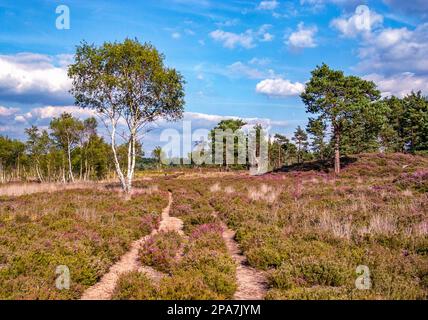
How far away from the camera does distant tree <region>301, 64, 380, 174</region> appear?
41.2 metres

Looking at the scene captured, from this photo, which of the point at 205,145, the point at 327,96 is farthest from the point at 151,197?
the point at 205,145

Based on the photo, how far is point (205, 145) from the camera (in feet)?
285

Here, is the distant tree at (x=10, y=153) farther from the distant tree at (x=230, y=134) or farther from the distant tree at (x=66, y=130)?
the distant tree at (x=230, y=134)

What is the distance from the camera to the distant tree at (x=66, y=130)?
59.2 meters

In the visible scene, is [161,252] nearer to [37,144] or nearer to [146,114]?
[146,114]

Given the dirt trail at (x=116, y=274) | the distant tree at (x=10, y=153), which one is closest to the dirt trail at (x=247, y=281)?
the dirt trail at (x=116, y=274)

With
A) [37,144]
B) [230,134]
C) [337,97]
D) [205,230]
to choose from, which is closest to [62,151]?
[37,144]

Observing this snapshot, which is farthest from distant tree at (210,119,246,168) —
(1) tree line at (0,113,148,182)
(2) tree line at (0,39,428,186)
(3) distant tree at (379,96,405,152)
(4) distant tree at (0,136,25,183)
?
(4) distant tree at (0,136,25,183)

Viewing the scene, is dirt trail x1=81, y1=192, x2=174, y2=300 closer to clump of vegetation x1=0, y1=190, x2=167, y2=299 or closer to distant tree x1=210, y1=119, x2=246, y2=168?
clump of vegetation x1=0, y1=190, x2=167, y2=299

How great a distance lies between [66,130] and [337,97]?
4544 centimetres

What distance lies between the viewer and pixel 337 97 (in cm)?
4234

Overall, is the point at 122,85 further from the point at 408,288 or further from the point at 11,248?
the point at 408,288

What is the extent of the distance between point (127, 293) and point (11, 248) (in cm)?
516

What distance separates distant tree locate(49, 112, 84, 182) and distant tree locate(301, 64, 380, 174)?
1599 inches
